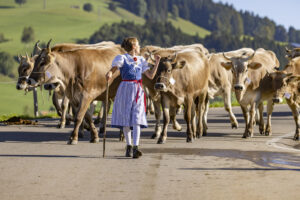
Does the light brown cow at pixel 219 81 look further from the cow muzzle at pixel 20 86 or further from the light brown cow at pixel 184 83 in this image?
the cow muzzle at pixel 20 86

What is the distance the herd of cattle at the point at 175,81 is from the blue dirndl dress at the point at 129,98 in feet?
6.69

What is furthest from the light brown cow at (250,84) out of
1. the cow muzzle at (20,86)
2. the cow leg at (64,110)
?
the cow muzzle at (20,86)

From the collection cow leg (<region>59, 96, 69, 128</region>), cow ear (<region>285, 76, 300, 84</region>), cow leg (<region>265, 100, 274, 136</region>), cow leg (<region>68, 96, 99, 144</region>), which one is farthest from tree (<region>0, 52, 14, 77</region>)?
cow leg (<region>68, 96, 99, 144</region>)

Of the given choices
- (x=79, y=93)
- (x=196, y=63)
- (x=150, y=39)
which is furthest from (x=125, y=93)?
(x=150, y=39)

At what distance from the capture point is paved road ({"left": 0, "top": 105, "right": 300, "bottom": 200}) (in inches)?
320

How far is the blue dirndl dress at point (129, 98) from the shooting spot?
39.0 ft

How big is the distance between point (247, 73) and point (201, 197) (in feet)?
30.7

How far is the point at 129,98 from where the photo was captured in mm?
11938

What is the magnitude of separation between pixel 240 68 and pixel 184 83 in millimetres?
2140

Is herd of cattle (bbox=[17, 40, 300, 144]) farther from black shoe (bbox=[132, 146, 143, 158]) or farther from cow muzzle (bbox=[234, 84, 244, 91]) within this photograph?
black shoe (bbox=[132, 146, 143, 158])

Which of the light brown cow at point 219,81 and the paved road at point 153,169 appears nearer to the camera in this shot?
the paved road at point 153,169

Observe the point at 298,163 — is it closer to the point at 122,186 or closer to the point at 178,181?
the point at 178,181

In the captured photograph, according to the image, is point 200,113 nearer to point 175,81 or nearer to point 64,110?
point 175,81

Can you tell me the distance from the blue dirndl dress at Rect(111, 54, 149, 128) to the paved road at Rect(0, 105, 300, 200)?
2.09ft
